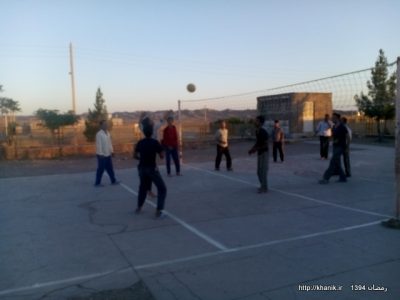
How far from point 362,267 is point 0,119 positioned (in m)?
20.3

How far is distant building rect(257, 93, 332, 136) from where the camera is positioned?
28.5 m

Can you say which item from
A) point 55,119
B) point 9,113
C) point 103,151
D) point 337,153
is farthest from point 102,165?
point 9,113

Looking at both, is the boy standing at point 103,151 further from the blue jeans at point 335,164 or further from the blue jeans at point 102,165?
the blue jeans at point 335,164

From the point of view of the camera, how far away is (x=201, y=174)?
12.8 metres

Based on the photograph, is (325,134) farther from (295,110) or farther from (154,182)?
(295,110)

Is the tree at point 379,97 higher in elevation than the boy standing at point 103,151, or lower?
higher

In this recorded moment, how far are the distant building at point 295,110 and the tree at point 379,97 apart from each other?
12.3 feet

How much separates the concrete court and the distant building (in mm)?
18403

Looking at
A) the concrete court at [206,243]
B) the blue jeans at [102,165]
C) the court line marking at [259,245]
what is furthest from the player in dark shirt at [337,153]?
the blue jeans at [102,165]

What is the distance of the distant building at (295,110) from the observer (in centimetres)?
2847

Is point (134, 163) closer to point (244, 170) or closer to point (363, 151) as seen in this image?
point (244, 170)

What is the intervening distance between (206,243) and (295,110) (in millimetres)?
23982

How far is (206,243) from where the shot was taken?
5.86 metres

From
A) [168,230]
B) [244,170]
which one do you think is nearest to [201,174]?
[244,170]
